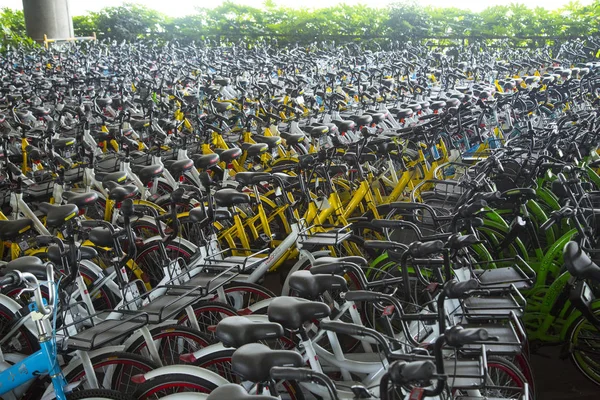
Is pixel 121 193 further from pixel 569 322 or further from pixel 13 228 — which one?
pixel 569 322

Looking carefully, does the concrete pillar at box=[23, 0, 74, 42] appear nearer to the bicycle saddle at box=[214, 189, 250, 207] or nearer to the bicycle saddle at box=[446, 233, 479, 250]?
the bicycle saddle at box=[214, 189, 250, 207]

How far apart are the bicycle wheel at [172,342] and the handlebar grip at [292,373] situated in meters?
1.23

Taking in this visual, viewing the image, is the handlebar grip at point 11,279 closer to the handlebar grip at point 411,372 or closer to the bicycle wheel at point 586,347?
the handlebar grip at point 411,372

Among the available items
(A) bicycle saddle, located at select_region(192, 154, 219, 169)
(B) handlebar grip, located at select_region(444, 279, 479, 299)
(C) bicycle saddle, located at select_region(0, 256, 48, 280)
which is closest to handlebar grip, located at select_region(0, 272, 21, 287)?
(C) bicycle saddle, located at select_region(0, 256, 48, 280)

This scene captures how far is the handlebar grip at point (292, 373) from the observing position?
183 centimetres

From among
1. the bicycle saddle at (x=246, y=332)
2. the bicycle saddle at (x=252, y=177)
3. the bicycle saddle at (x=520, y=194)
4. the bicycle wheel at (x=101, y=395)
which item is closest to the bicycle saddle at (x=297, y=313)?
the bicycle saddle at (x=246, y=332)

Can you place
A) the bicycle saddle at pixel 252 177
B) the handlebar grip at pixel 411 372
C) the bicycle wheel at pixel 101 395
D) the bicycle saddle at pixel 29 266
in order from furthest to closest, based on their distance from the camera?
the bicycle saddle at pixel 252 177, the bicycle saddle at pixel 29 266, the bicycle wheel at pixel 101 395, the handlebar grip at pixel 411 372

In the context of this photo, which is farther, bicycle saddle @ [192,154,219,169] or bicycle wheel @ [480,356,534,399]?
bicycle saddle @ [192,154,219,169]

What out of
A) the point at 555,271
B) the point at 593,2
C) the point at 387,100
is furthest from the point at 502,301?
the point at 593,2

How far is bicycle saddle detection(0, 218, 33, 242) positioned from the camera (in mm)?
3523

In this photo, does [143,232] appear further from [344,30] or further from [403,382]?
[344,30]

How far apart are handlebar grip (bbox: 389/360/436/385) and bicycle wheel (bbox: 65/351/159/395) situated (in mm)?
1501

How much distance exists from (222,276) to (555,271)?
1908 mm

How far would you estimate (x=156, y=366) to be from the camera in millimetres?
2846
